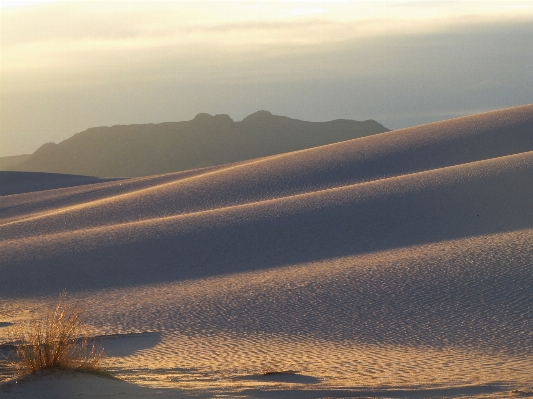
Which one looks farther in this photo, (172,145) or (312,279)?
(172,145)

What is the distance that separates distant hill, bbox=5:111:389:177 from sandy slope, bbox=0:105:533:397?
79450mm

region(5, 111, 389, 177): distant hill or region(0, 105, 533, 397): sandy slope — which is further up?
region(5, 111, 389, 177): distant hill

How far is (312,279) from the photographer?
531 inches

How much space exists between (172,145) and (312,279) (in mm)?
101145

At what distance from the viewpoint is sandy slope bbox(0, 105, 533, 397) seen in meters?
8.12

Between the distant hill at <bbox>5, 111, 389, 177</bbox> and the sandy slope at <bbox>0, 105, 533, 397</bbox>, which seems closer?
the sandy slope at <bbox>0, 105, 533, 397</bbox>

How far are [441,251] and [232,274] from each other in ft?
14.5

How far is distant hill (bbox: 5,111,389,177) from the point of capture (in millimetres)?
107562

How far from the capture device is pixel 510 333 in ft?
30.7

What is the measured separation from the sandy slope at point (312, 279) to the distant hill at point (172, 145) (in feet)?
261

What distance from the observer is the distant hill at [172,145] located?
10756cm

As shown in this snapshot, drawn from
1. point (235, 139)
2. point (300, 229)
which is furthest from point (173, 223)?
point (235, 139)

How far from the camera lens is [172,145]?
112875 mm

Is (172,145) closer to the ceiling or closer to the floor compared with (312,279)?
closer to the ceiling
